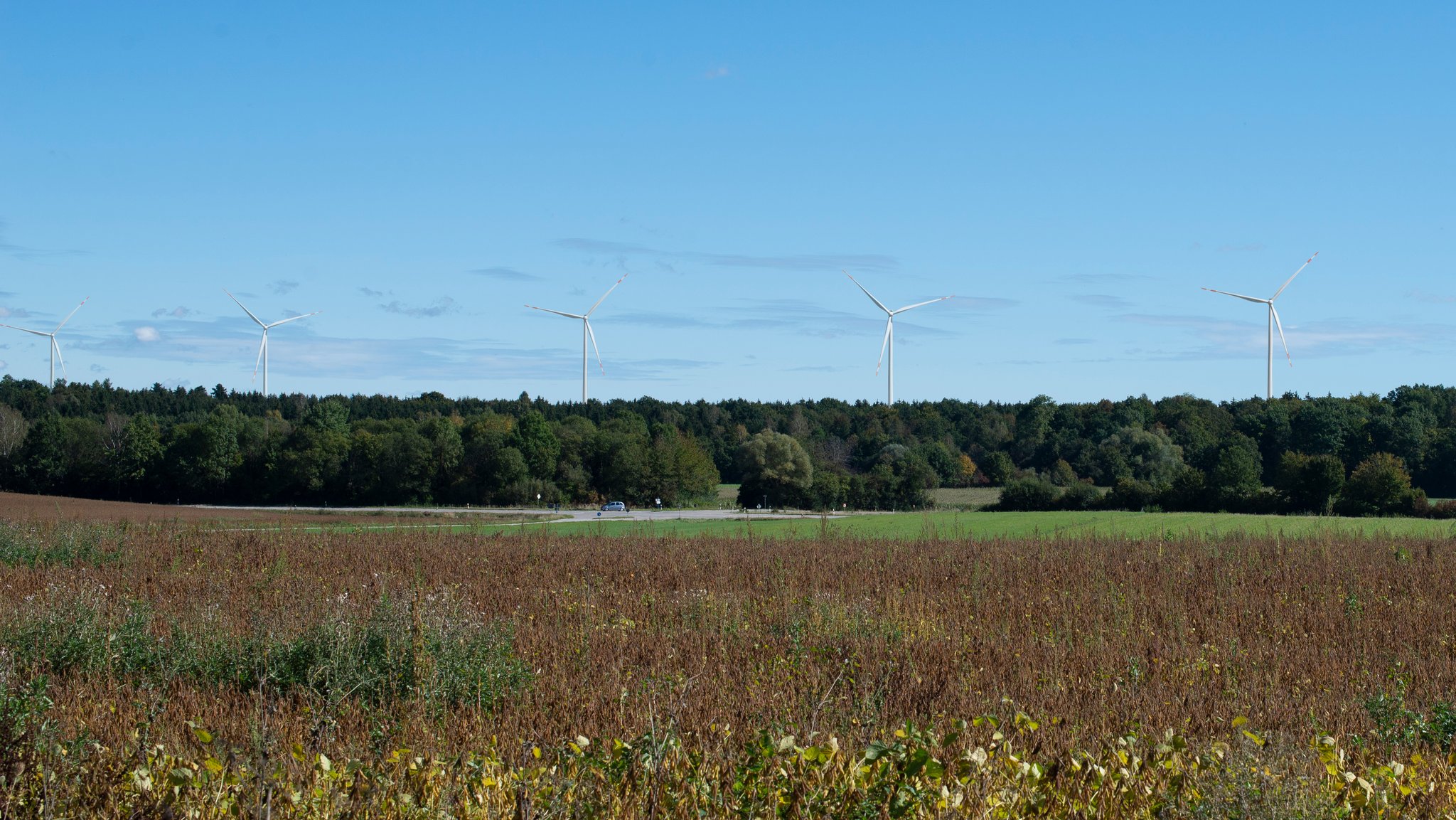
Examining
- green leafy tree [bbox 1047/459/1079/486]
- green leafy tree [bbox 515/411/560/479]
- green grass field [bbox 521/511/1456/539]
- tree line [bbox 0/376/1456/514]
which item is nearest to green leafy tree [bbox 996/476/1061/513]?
tree line [bbox 0/376/1456/514]

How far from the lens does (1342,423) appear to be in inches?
3209

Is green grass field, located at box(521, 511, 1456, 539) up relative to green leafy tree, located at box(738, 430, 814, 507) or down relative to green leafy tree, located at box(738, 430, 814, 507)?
down

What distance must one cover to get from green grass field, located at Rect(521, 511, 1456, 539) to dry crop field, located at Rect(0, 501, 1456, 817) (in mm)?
13919

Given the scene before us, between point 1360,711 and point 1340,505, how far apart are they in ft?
192

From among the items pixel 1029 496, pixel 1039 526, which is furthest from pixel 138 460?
pixel 1039 526

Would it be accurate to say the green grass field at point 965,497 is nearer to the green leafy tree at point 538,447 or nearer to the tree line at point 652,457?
the tree line at point 652,457

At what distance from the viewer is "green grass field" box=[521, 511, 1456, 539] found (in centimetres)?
3412

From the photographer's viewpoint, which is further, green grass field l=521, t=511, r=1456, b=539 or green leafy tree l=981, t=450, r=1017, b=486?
green leafy tree l=981, t=450, r=1017, b=486

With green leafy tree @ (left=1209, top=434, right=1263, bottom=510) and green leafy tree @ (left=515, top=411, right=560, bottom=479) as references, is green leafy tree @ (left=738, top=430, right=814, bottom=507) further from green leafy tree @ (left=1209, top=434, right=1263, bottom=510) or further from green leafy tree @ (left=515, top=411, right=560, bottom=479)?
green leafy tree @ (left=1209, top=434, right=1263, bottom=510)

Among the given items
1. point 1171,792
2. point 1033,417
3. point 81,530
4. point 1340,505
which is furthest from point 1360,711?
point 1033,417

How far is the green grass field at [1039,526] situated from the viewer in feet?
112

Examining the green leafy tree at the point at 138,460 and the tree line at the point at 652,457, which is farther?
the green leafy tree at the point at 138,460

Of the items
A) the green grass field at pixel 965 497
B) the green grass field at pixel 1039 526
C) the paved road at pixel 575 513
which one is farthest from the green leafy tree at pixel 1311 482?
the paved road at pixel 575 513

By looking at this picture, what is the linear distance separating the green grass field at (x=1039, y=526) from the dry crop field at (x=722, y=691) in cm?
1392
